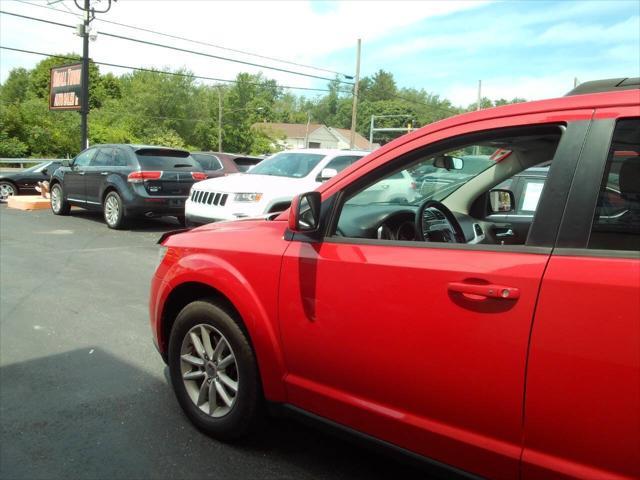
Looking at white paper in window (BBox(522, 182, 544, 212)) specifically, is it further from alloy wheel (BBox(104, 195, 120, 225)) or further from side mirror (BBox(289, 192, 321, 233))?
alloy wheel (BBox(104, 195, 120, 225))

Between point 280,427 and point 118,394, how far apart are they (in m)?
1.17

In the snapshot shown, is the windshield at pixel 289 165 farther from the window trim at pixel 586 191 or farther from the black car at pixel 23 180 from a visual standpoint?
the black car at pixel 23 180

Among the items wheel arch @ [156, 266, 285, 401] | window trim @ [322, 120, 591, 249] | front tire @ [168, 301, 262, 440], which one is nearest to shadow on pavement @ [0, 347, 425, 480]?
front tire @ [168, 301, 262, 440]

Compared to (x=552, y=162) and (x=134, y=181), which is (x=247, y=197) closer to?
(x=134, y=181)

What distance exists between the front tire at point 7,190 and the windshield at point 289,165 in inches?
405

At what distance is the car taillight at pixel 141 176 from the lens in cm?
1071

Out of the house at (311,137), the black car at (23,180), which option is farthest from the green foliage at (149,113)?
the black car at (23,180)

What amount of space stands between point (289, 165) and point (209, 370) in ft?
21.5

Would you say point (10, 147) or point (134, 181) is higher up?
point (10, 147)

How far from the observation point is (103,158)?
38.9ft

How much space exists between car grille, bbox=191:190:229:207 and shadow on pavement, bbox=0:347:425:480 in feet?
16.3

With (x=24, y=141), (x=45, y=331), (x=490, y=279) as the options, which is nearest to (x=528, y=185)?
(x=490, y=279)

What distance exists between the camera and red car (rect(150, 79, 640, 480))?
68.7 inches

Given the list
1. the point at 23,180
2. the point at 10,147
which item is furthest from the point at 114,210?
the point at 10,147
